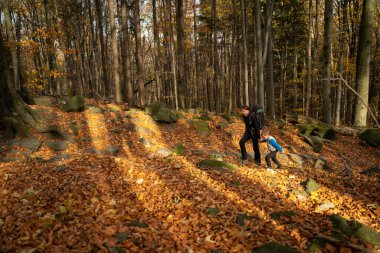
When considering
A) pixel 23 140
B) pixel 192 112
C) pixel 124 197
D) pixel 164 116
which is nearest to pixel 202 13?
pixel 192 112

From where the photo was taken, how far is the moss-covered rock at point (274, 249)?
136 inches

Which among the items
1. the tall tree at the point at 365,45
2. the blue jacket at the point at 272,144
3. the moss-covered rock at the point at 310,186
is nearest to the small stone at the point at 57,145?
the blue jacket at the point at 272,144

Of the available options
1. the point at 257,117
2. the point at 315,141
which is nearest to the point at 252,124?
the point at 257,117

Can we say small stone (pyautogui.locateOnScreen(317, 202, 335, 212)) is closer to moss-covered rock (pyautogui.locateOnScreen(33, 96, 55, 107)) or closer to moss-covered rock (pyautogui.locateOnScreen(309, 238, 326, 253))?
moss-covered rock (pyautogui.locateOnScreen(309, 238, 326, 253))

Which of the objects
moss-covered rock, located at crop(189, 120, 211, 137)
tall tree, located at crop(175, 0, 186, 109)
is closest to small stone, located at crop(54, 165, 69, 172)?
moss-covered rock, located at crop(189, 120, 211, 137)

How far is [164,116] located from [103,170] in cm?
669

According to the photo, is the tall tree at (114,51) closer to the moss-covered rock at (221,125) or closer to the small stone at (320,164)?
the moss-covered rock at (221,125)

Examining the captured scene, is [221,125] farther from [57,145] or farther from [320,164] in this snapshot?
[57,145]

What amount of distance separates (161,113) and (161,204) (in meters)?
8.22

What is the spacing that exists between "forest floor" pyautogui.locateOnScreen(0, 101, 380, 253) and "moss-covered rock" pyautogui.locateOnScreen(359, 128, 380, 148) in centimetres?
601

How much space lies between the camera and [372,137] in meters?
11.8

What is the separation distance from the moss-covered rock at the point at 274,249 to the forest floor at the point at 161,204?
0.59ft

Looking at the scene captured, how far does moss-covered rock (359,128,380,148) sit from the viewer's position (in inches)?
462

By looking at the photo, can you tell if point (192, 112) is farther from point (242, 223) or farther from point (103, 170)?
point (242, 223)
